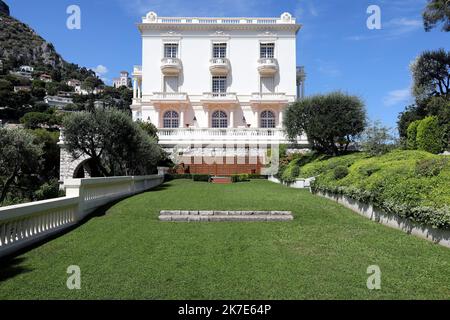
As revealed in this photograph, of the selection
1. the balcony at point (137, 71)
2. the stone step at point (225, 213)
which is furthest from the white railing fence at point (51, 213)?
the balcony at point (137, 71)

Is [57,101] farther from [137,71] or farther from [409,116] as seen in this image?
[409,116]

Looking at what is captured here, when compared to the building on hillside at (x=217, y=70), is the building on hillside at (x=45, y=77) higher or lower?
higher

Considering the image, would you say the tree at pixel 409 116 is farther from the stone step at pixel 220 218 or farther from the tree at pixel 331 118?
the stone step at pixel 220 218

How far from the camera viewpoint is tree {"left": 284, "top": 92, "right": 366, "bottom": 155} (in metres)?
24.1

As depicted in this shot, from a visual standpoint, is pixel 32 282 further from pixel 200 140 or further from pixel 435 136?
pixel 200 140

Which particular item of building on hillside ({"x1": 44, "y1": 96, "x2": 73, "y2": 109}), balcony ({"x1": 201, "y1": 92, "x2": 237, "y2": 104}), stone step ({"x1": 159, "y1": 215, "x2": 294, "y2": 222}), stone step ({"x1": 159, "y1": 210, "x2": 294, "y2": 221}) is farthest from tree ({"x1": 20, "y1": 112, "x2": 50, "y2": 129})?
stone step ({"x1": 159, "y1": 215, "x2": 294, "y2": 222})

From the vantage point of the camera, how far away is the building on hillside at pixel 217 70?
43312 millimetres

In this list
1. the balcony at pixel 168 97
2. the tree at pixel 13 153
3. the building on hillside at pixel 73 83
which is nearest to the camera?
the tree at pixel 13 153

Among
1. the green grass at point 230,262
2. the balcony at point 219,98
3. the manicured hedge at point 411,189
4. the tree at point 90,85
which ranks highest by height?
the tree at point 90,85

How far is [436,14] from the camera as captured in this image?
→ 2745cm

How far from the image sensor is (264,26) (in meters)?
45.4

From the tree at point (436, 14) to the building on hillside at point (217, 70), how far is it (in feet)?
56.4

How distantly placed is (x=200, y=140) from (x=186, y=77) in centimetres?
1397
